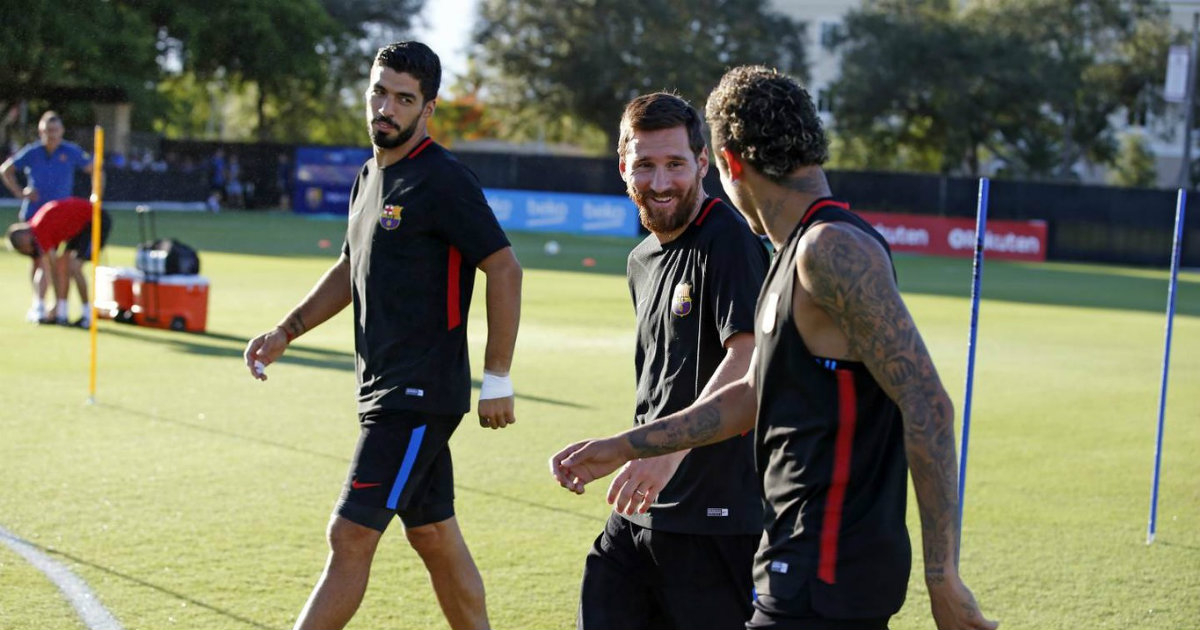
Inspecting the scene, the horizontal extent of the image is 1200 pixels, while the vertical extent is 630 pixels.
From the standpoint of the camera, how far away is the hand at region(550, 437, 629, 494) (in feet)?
11.9

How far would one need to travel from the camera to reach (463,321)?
5.07 metres

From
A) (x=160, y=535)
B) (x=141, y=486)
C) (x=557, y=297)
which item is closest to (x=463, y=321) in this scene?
(x=160, y=535)

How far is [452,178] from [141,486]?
13.7ft

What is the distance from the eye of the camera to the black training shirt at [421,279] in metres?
4.96

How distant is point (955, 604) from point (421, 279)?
2.42 meters

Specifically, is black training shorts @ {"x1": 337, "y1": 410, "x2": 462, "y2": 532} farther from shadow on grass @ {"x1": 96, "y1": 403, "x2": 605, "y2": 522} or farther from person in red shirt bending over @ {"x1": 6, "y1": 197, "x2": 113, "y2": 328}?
person in red shirt bending over @ {"x1": 6, "y1": 197, "x2": 113, "y2": 328}

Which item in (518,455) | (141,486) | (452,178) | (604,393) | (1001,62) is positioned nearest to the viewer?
(452,178)

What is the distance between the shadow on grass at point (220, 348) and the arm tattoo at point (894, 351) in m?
9.45

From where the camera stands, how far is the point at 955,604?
3.10 meters

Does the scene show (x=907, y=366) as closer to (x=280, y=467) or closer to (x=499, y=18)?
(x=280, y=467)

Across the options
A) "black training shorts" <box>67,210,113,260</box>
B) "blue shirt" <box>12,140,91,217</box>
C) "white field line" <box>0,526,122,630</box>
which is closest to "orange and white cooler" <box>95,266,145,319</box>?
"black training shorts" <box>67,210,113,260</box>

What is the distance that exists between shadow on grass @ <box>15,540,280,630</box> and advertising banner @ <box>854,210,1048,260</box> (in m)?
31.9

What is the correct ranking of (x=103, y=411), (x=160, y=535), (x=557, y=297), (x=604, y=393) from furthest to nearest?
(x=557, y=297) < (x=604, y=393) < (x=103, y=411) < (x=160, y=535)

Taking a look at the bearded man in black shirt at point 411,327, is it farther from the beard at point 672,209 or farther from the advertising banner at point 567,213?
the advertising banner at point 567,213
